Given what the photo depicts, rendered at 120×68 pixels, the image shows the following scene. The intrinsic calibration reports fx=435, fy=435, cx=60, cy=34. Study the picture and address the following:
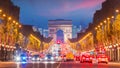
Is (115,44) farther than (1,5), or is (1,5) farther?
(1,5)

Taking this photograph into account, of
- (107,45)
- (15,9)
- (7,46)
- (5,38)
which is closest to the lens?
(5,38)

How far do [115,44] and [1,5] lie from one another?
42352mm

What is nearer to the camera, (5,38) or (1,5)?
(5,38)

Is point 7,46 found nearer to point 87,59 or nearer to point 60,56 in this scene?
point 60,56

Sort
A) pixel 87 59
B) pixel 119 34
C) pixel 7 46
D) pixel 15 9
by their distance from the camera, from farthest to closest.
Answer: pixel 15 9, pixel 7 46, pixel 119 34, pixel 87 59

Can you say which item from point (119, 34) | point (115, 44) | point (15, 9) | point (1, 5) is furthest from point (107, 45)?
point (15, 9)

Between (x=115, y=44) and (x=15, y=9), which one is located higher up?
(x=15, y=9)

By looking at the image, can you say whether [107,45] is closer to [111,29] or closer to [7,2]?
[111,29]

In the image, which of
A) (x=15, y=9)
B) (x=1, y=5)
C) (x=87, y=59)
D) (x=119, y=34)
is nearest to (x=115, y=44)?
(x=119, y=34)

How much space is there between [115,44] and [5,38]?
104 feet

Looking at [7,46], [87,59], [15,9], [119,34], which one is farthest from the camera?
[15,9]

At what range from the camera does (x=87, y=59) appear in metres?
102

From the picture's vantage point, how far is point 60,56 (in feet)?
436

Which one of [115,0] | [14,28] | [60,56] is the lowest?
[60,56]
